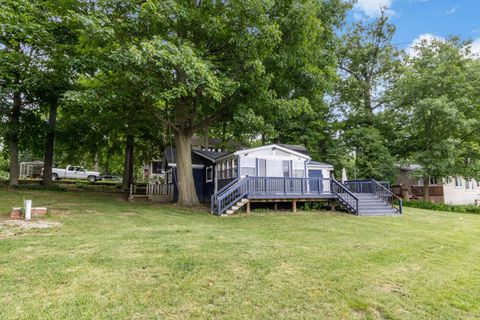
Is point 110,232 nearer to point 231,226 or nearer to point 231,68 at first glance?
point 231,226

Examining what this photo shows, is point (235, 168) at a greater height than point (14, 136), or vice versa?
point (14, 136)

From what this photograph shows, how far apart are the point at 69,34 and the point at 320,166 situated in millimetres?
17792

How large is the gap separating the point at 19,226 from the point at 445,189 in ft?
104

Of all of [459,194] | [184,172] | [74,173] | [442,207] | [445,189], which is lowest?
[442,207]

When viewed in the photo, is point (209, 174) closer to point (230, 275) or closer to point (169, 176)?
point (169, 176)

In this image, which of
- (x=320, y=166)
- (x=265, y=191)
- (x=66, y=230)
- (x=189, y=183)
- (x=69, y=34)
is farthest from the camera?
(x=320, y=166)

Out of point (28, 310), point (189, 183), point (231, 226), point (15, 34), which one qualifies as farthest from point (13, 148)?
point (28, 310)

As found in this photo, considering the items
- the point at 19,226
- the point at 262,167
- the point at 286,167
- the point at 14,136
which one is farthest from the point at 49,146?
the point at 286,167

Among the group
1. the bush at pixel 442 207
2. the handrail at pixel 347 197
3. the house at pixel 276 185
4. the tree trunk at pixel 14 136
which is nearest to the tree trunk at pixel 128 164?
the tree trunk at pixel 14 136

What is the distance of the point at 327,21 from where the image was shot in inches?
707

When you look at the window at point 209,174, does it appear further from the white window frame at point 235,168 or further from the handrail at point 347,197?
the handrail at point 347,197

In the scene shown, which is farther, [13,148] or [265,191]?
[13,148]

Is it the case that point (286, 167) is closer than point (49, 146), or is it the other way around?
point (286, 167)

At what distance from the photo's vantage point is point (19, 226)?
7.58 m
